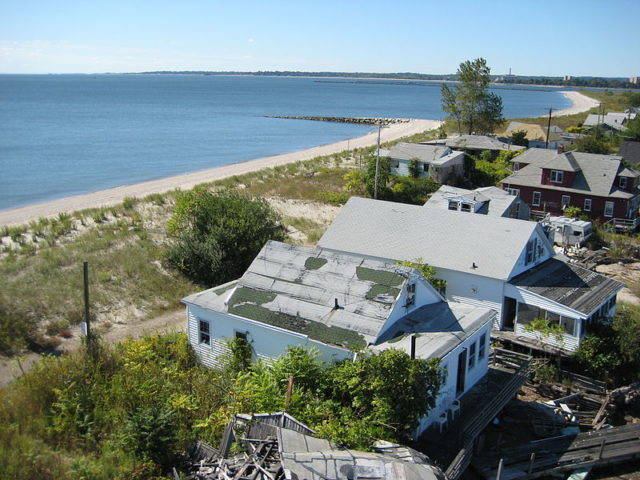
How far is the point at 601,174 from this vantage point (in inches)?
Result: 1756

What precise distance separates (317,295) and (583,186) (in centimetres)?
3284

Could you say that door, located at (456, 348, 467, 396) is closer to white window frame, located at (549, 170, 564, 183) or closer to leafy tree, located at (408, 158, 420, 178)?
white window frame, located at (549, 170, 564, 183)

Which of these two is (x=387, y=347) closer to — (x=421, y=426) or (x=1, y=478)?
(x=421, y=426)

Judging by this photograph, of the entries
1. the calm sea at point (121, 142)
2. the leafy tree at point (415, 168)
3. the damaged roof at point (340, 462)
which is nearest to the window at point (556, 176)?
the leafy tree at point (415, 168)

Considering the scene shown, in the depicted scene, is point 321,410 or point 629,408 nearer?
point 321,410

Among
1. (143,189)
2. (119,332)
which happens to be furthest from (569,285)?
(143,189)

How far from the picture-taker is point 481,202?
34906mm

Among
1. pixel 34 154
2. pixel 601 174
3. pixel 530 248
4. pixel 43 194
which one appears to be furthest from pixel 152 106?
pixel 530 248

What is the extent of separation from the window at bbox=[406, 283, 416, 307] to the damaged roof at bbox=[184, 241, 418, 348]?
462mm

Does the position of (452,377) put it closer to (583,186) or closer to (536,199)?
(583,186)

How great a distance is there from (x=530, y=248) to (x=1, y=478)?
70.3 feet

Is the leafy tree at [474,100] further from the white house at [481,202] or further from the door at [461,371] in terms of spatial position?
→ the door at [461,371]

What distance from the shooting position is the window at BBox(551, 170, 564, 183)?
1777 inches

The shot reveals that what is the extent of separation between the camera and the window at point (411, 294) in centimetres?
1884
